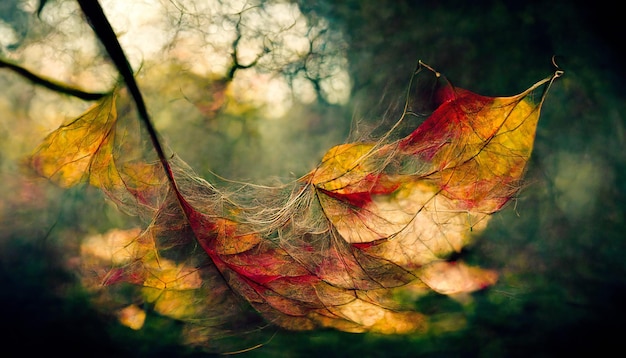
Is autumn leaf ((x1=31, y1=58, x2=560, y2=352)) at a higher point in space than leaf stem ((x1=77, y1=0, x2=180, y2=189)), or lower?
lower

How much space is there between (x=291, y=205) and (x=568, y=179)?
0.73 metres

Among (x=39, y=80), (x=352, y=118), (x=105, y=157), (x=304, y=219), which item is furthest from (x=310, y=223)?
(x=39, y=80)

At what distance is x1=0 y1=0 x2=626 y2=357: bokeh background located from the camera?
1103 millimetres

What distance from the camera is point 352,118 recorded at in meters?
1.12

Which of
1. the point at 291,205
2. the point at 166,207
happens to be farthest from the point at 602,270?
the point at 166,207

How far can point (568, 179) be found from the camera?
1.12 m

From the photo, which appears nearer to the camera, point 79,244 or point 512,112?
point 512,112

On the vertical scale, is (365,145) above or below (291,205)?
above

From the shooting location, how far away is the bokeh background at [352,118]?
1103 millimetres

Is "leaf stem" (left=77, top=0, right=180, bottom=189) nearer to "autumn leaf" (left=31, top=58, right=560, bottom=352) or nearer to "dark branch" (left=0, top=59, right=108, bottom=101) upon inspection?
"autumn leaf" (left=31, top=58, right=560, bottom=352)

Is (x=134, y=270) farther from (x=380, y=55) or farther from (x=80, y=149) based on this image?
(x=380, y=55)

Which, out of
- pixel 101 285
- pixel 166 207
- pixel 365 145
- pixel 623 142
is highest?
pixel 623 142

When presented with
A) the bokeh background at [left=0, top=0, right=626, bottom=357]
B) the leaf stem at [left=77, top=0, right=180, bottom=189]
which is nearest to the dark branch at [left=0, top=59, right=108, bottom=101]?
the bokeh background at [left=0, top=0, right=626, bottom=357]

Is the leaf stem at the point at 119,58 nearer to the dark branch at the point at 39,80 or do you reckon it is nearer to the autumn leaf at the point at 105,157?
the autumn leaf at the point at 105,157
